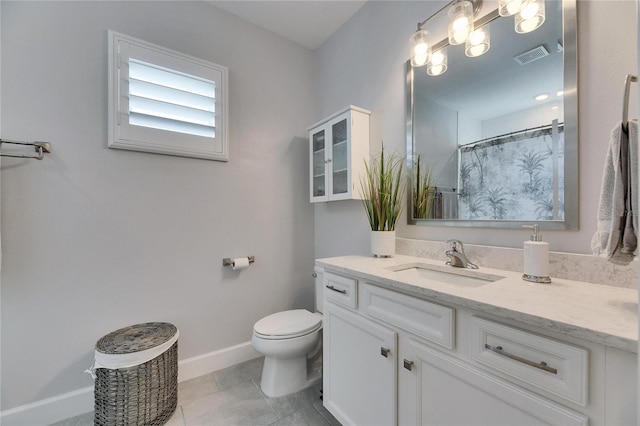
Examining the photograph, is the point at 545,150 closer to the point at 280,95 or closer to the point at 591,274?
the point at 591,274

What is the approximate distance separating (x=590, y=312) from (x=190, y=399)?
1930mm

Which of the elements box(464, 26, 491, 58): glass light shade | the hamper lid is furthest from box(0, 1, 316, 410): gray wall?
box(464, 26, 491, 58): glass light shade

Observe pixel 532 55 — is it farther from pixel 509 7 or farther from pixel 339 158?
pixel 339 158

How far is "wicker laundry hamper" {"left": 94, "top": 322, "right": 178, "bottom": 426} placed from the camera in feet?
4.19

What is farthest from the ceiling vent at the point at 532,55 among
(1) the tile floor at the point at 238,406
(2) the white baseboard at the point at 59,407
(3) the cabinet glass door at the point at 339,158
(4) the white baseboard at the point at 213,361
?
(2) the white baseboard at the point at 59,407

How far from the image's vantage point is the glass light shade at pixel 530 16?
1.02 metres

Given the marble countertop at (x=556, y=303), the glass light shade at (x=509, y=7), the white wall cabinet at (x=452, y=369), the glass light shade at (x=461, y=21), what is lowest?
the white wall cabinet at (x=452, y=369)

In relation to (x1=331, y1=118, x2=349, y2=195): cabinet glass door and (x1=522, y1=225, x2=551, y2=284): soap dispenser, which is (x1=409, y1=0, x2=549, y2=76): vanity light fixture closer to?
(x1=331, y1=118, x2=349, y2=195): cabinet glass door

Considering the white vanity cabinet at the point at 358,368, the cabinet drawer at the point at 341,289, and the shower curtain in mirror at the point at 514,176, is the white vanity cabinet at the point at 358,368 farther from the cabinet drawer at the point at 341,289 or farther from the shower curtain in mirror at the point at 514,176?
the shower curtain in mirror at the point at 514,176

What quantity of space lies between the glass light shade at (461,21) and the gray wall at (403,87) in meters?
0.24

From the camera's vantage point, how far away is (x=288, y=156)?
7.43 ft

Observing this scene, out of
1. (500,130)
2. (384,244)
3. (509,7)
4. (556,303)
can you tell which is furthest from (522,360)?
(509,7)

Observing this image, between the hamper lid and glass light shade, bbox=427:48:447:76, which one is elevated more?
glass light shade, bbox=427:48:447:76

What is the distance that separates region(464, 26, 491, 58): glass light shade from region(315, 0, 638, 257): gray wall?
1.03 feet
